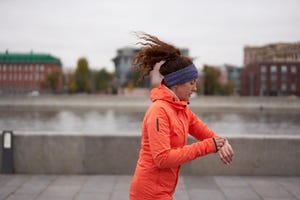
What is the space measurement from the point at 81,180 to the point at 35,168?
40.4 inches

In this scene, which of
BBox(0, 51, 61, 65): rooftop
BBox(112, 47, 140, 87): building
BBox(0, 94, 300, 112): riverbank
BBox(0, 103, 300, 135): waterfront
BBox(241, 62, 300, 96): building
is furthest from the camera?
BBox(112, 47, 140, 87): building

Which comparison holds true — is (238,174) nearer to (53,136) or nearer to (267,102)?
(53,136)

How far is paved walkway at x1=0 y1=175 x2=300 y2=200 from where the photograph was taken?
529 centimetres

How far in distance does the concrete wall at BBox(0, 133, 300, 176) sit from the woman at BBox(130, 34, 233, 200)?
13.1 feet

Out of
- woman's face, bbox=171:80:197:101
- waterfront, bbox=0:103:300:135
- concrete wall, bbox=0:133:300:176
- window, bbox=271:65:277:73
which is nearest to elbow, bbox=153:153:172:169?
woman's face, bbox=171:80:197:101

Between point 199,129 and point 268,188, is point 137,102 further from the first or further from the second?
point 199,129

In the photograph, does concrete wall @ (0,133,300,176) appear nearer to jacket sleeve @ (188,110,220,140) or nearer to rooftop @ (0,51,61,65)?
jacket sleeve @ (188,110,220,140)

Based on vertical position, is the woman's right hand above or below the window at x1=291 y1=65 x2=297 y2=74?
below

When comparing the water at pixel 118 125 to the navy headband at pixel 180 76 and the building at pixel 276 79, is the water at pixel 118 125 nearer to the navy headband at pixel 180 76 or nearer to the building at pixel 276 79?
the navy headband at pixel 180 76

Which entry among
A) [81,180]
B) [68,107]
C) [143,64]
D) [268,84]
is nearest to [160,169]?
[143,64]

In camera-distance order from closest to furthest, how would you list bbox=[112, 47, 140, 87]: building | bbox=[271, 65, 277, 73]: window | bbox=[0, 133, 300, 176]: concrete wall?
bbox=[0, 133, 300, 176]: concrete wall → bbox=[271, 65, 277, 73]: window → bbox=[112, 47, 140, 87]: building

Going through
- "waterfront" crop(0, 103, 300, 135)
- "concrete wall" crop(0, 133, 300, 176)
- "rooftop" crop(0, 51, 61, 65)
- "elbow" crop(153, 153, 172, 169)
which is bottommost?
"waterfront" crop(0, 103, 300, 135)

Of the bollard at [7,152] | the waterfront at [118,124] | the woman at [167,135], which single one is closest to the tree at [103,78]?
the waterfront at [118,124]

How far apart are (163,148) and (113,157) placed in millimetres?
4392
